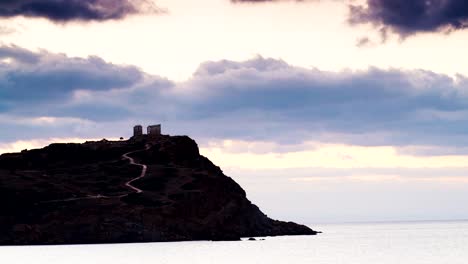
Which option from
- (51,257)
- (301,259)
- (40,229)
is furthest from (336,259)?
(40,229)

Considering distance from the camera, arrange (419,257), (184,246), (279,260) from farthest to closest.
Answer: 1. (184,246)
2. (419,257)
3. (279,260)

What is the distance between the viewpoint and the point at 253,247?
586 feet

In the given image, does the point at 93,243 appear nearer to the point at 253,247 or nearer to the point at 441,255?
the point at 253,247

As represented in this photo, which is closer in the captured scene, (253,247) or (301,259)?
(301,259)

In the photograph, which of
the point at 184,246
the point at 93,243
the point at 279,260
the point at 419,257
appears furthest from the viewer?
the point at 93,243

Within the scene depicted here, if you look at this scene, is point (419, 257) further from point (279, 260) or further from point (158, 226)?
point (158, 226)

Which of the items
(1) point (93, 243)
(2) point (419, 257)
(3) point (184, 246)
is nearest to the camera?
(2) point (419, 257)

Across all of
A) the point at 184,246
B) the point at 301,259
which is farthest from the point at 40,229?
the point at 301,259

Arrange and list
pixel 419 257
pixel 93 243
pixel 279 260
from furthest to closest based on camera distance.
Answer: pixel 93 243, pixel 419 257, pixel 279 260

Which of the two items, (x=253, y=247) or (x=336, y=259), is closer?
(x=336, y=259)

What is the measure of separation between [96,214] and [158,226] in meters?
13.6

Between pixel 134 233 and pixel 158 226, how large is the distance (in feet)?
18.4

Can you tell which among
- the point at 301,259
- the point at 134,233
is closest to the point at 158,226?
the point at 134,233

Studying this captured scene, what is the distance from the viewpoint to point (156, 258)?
145m
